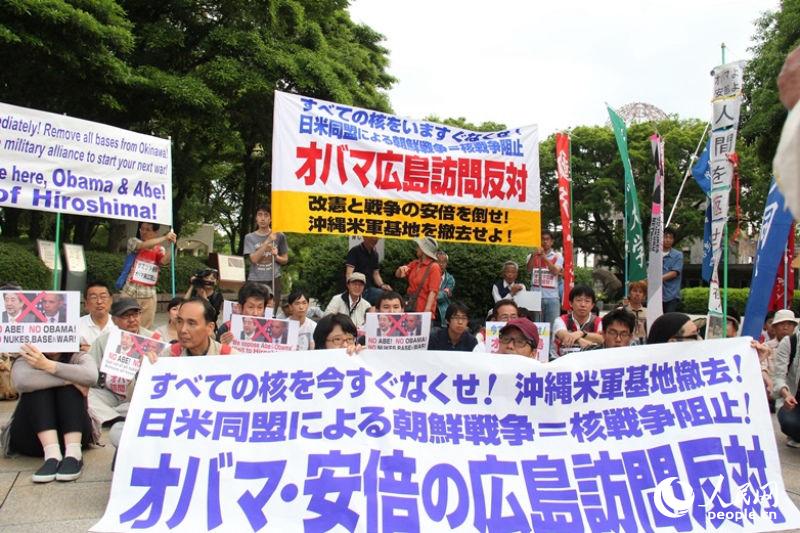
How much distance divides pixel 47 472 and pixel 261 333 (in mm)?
1529

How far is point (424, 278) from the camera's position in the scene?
27.5 ft

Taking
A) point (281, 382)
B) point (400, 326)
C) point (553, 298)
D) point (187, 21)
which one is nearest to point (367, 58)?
point (187, 21)

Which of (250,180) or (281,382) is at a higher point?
(250,180)

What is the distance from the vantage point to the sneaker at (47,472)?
4.21 m

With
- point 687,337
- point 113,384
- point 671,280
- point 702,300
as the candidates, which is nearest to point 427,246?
point 671,280

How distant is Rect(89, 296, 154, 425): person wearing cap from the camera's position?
5145 millimetres

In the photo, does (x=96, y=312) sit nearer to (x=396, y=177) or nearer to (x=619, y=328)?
(x=396, y=177)

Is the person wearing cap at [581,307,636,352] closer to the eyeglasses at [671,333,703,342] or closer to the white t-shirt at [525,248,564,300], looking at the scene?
the eyeglasses at [671,333,703,342]

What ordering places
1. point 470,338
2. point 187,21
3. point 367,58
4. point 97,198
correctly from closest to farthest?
point 470,338
point 97,198
point 187,21
point 367,58

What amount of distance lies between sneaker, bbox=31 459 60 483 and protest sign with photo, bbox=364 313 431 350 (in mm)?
2157

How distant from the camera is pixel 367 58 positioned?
22.5 m

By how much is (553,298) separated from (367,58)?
15.3 metres

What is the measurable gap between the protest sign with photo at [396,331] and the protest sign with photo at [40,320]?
78.4 inches

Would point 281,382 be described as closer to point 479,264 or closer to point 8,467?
point 8,467
